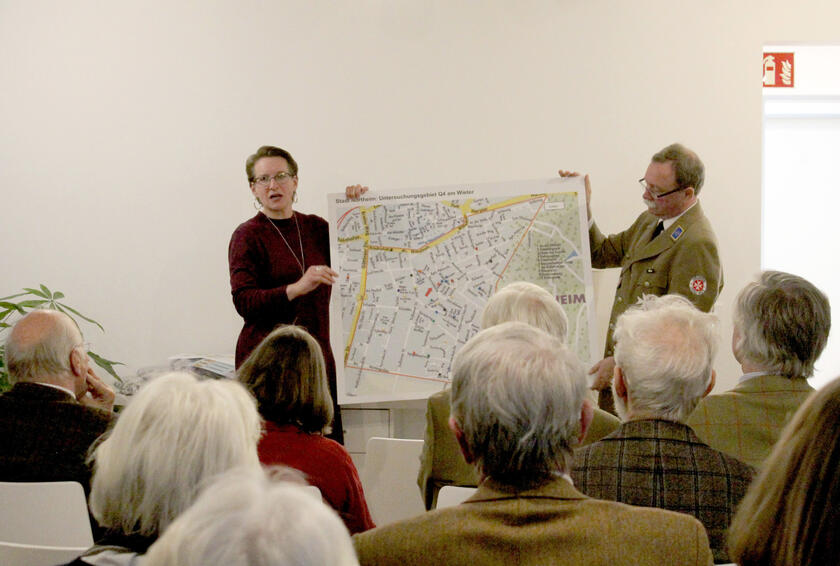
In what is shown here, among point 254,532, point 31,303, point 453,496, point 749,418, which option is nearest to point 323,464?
point 453,496

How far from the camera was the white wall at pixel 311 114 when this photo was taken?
470 centimetres

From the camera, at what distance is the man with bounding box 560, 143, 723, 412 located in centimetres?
377

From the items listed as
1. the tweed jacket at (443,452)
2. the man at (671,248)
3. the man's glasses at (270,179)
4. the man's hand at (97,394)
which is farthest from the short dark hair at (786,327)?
the man's glasses at (270,179)

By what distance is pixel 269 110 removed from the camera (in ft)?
15.8

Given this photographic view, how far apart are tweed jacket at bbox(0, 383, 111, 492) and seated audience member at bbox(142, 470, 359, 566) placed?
1606 millimetres

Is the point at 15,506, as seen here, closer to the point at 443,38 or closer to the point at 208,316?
the point at 208,316

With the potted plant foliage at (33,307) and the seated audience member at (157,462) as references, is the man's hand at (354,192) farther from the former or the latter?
the seated audience member at (157,462)

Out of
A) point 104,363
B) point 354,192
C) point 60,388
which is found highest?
point 354,192

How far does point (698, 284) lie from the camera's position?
377 centimetres

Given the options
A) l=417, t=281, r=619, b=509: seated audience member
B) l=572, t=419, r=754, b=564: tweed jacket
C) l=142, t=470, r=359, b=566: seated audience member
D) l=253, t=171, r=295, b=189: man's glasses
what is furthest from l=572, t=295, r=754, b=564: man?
l=253, t=171, r=295, b=189: man's glasses

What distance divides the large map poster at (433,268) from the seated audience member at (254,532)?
124 inches

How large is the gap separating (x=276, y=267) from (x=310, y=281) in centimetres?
24

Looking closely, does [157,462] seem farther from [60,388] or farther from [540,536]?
[60,388]

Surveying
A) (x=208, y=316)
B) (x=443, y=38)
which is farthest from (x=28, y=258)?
(x=443, y=38)
